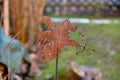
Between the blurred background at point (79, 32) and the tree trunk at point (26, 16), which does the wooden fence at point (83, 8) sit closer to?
the blurred background at point (79, 32)

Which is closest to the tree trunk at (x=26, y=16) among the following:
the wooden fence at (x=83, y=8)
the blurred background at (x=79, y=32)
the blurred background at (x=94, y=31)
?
the blurred background at (x=79, y=32)

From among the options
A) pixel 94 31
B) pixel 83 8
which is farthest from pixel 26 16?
pixel 83 8

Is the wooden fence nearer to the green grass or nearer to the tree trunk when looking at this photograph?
the green grass

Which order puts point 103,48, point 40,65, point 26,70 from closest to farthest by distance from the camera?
point 26,70, point 40,65, point 103,48

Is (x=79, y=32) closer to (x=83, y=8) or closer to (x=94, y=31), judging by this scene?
(x=94, y=31)

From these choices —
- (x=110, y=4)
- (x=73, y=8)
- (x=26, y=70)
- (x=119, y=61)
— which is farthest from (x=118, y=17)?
(x=26, y=70)

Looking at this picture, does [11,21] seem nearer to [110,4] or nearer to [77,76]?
[77,76]
